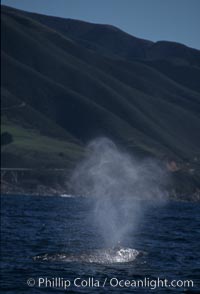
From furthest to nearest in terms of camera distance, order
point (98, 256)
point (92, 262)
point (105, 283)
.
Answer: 1. point (98, 256)
2. point (92, 262)
3. point (105, 283)

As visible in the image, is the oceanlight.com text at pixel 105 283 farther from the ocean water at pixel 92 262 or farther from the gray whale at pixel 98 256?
the gray whale at pixel 98 256

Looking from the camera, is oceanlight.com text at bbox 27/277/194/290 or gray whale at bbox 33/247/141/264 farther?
gray whale at bbox 33/247/141/264

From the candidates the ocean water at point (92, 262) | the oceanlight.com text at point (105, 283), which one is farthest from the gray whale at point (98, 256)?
the oceanlight.com text at point (105, 283)

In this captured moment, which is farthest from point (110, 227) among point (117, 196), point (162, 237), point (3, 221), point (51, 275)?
point (117, 196)

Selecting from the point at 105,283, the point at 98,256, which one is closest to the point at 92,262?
the point at 98,256

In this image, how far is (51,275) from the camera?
42.8 m

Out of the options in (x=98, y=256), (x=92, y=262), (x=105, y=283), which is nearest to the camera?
(x=105, y=283)

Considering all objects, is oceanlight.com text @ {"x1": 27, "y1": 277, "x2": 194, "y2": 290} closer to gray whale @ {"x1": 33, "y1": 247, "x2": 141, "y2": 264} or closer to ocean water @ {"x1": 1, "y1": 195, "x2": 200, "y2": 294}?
ocean water @ {"x1": 1, "y1": 195, "x2": 200, "y2": 294}

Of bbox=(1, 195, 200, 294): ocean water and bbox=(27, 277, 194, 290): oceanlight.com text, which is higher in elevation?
bbox=(27, 277, 194, 290): oceanlight.com text

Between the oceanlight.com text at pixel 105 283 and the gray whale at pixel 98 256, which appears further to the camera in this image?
the gray whale at pixel 98 256

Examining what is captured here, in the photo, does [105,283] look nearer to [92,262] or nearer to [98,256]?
[92,262]

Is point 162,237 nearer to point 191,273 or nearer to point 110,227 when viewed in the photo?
point 110,227

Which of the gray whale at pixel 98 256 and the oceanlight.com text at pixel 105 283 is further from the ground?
the oceanlight.com text at pixel 105 283

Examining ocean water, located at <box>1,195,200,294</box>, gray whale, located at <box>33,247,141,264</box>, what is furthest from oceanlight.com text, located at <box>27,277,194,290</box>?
gray whale, located at <box>33,247,141,264</box>
